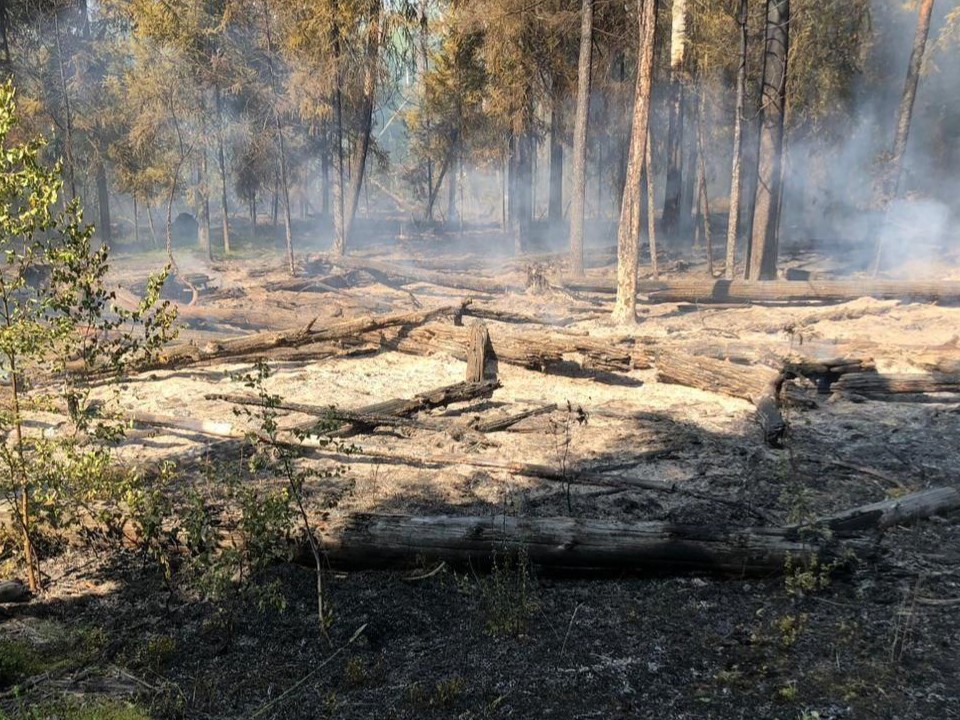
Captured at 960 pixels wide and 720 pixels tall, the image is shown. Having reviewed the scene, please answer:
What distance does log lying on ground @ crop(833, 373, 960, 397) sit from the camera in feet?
29.5

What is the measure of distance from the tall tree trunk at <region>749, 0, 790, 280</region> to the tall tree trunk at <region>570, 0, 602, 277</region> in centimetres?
431

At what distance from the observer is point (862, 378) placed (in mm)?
9148

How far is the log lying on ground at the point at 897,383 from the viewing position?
8984mm

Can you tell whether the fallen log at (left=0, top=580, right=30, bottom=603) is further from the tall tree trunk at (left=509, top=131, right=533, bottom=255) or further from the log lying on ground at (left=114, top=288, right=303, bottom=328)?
the tall tree trunk at (left=509, top=131, right=533, bottom=255)

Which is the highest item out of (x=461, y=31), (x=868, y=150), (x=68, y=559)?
(x=461, y=31)

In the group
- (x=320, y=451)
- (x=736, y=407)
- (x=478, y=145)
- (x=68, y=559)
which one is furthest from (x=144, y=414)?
(x=478, y=145)

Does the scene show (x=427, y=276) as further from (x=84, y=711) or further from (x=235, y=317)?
(x=84, y=711)

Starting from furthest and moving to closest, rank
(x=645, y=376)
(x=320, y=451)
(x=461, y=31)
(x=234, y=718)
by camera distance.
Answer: (x=461, y=31)
(x=645, y=376)
(x=320, y=451)
(x=234, y=718)

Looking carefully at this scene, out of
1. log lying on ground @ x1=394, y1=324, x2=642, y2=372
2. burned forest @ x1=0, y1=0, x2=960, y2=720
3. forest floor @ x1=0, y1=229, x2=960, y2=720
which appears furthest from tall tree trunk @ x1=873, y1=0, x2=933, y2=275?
forest floor @ x1=0, y1=229, x2=960, y2=720

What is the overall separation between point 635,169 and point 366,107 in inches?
598

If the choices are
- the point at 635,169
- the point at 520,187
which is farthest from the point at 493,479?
the point at 520,187

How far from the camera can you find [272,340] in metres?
11.2

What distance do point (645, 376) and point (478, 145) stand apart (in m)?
27.8

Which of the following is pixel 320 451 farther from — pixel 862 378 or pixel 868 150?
pixel 868 150
